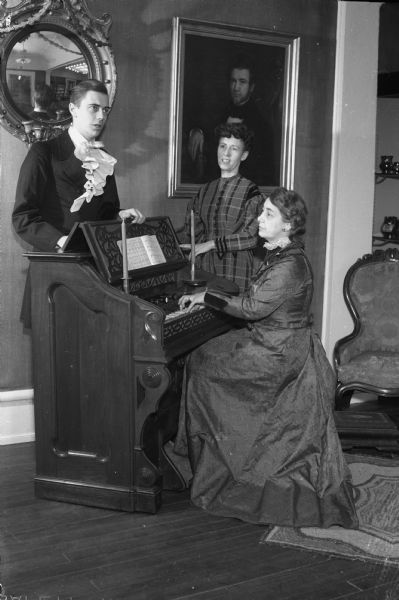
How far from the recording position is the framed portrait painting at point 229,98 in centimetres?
514

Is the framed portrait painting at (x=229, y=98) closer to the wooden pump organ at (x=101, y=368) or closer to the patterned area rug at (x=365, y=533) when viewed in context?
the wooden pump organ at (x=101, y=368)

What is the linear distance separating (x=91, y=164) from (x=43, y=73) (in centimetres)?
71

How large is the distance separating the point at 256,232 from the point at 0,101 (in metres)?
1.64

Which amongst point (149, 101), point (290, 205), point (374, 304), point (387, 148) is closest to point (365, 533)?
point (290, 205)

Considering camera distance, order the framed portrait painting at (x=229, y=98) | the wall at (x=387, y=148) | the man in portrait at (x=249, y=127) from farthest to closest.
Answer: the wall at (x=387, y=148) → the man in portrait at (x=249, y=127) → the framed portrait painting at (x=229, y=98)

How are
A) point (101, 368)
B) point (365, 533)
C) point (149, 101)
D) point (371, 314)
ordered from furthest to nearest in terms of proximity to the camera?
point (371, 314)
point (149, 101)
point (101, 368)
point (365, 533)

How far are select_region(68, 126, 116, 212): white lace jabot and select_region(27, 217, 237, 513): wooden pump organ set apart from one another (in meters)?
0.46

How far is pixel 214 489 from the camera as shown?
386 cm

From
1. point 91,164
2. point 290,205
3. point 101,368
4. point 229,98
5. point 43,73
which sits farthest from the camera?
point 229,98

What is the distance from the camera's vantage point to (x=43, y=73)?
15.0 ft

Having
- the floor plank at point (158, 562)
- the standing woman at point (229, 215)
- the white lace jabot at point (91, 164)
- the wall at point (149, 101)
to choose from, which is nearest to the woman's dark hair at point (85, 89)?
the white lace jabot at point (91, 164)

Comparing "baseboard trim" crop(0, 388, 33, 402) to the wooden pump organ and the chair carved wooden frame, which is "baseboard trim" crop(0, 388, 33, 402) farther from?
the chair carved wooden frame

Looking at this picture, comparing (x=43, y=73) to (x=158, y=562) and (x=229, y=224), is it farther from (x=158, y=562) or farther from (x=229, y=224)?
(x=158, y=562)

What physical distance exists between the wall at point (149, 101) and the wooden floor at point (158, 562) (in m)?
1.43
